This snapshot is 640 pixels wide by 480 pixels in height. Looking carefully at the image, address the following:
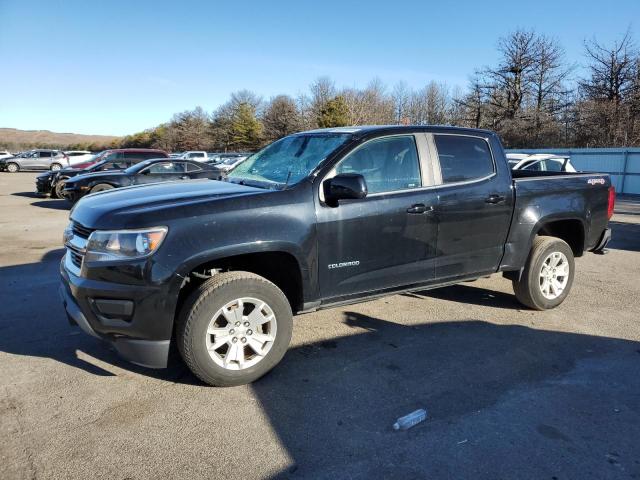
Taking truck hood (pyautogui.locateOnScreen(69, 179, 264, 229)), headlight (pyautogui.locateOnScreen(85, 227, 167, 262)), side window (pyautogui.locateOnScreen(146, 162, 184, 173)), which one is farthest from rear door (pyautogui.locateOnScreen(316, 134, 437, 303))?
side window (pyautogui.locateOnScreen(146, 162, 184, 173))

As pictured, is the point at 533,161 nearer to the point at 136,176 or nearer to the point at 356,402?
the point at 136,176

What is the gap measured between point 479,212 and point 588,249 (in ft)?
6.23

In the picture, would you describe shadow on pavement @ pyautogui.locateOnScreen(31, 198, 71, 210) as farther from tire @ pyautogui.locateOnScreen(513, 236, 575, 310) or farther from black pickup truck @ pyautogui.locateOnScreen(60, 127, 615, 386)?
tire @ pyautogui.locateOnScreen(513, 236, 575, 310)

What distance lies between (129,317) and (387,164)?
2388 millimetres

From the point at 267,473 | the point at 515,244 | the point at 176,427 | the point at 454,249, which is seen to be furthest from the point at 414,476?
the point at 515,244

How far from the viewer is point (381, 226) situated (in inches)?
154

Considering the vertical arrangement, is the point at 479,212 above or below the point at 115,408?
above

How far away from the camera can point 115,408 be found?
318 centimetres

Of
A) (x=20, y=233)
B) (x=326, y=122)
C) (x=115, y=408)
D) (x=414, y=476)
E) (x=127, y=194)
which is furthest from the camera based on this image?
(x=326, y=122)

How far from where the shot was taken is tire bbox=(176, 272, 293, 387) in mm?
3252

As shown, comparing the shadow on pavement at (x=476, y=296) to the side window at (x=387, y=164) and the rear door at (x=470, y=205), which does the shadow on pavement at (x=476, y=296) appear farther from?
the side window at (x=387, y=164)

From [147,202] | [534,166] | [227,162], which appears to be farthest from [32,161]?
[147,202]

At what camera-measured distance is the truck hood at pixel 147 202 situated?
319cm

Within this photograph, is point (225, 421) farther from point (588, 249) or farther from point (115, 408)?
point (588, 249)
